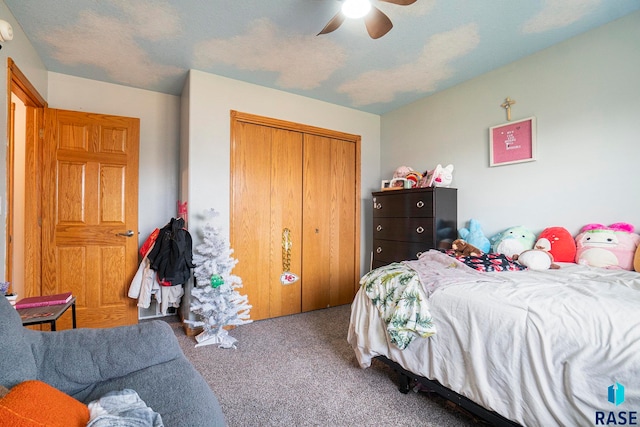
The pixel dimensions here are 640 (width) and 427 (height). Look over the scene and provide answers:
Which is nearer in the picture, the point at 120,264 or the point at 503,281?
the point at 503,281

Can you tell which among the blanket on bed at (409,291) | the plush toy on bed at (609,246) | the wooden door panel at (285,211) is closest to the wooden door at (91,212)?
the wooden door panel at (285,211)

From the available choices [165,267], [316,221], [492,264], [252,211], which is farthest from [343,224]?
[165,267]

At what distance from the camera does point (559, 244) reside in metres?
2.13

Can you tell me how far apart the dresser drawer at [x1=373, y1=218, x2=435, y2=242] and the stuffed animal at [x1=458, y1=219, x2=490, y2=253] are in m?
0.33

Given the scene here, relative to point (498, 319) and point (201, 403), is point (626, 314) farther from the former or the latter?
point (201, 403)

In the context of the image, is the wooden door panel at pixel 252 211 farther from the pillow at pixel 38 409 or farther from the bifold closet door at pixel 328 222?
the pillow at pixel 38 409

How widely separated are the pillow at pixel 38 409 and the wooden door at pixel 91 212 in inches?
91.1

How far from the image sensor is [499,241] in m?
2.47

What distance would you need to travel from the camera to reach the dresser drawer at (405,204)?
279 centimetres

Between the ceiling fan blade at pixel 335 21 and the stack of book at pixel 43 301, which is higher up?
the ceiling fan blade at pixel 335 21

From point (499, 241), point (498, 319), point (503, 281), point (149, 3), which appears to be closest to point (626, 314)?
point (498, 319)

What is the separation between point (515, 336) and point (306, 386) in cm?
124

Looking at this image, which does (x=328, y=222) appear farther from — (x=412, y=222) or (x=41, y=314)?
(x=41, y=314)

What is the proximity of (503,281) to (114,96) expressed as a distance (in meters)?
3.83
